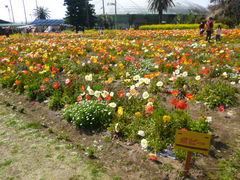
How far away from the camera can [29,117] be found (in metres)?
5.16

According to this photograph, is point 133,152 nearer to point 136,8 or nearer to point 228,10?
point 228,10

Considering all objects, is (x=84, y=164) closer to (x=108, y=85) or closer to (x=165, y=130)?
(x=165, y=130)

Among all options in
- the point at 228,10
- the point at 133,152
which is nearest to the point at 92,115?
the point at 133,152

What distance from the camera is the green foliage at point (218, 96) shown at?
475cm

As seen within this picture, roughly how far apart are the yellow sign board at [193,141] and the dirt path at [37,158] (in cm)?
122

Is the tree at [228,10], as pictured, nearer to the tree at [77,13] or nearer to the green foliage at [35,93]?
the tree at [77,13]

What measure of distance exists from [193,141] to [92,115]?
7.48ft

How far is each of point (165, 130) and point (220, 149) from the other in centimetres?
90

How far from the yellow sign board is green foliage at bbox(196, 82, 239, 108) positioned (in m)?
2.38

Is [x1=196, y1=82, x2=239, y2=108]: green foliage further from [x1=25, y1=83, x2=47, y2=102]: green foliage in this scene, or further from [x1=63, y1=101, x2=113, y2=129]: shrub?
[x1=25, y1=83, x2=47, y2=102]: green foliage

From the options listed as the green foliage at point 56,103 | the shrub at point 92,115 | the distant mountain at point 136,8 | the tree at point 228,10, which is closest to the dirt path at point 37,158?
the shrub at point 92,115

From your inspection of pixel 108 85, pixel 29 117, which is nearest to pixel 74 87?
pixel 108 85

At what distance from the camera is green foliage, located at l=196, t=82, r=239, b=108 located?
475 cm

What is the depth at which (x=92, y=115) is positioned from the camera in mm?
4375
